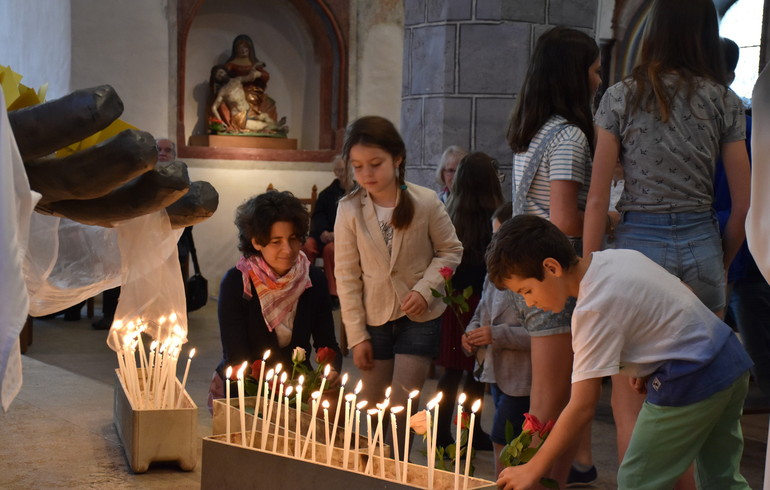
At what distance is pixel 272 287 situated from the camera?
358 cm

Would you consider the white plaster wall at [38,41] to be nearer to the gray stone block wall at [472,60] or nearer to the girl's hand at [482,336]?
the gray stone block wall at [472,60]

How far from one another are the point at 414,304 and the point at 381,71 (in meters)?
7.34

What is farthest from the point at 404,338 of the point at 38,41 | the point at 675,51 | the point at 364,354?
the point at 38,41

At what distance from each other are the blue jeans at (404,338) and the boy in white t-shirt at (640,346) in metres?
0.97

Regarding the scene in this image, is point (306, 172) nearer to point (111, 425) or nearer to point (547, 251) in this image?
point (111, 425)

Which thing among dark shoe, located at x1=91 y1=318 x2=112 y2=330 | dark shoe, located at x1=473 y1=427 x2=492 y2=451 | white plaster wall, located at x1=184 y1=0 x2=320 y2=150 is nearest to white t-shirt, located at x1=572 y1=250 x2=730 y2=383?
dark shoe, located at x1=473 y1=427 x2=492 y2=451

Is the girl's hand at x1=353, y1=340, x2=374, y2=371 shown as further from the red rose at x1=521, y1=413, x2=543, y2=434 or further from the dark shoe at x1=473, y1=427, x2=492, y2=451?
the red rose at x1=521, y1=413, x2=543, y2=434

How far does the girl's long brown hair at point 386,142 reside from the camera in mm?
3229

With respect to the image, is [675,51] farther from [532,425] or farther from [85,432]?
[85,432]

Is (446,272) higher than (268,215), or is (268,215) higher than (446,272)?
(268,215)

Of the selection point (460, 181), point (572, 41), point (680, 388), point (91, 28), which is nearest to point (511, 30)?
point (460, 181)

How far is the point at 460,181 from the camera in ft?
13.8

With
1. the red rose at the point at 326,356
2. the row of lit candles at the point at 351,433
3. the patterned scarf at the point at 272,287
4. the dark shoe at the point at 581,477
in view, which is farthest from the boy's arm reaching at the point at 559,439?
the patterned scarf at the point at 272,287

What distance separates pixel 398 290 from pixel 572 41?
989mm
